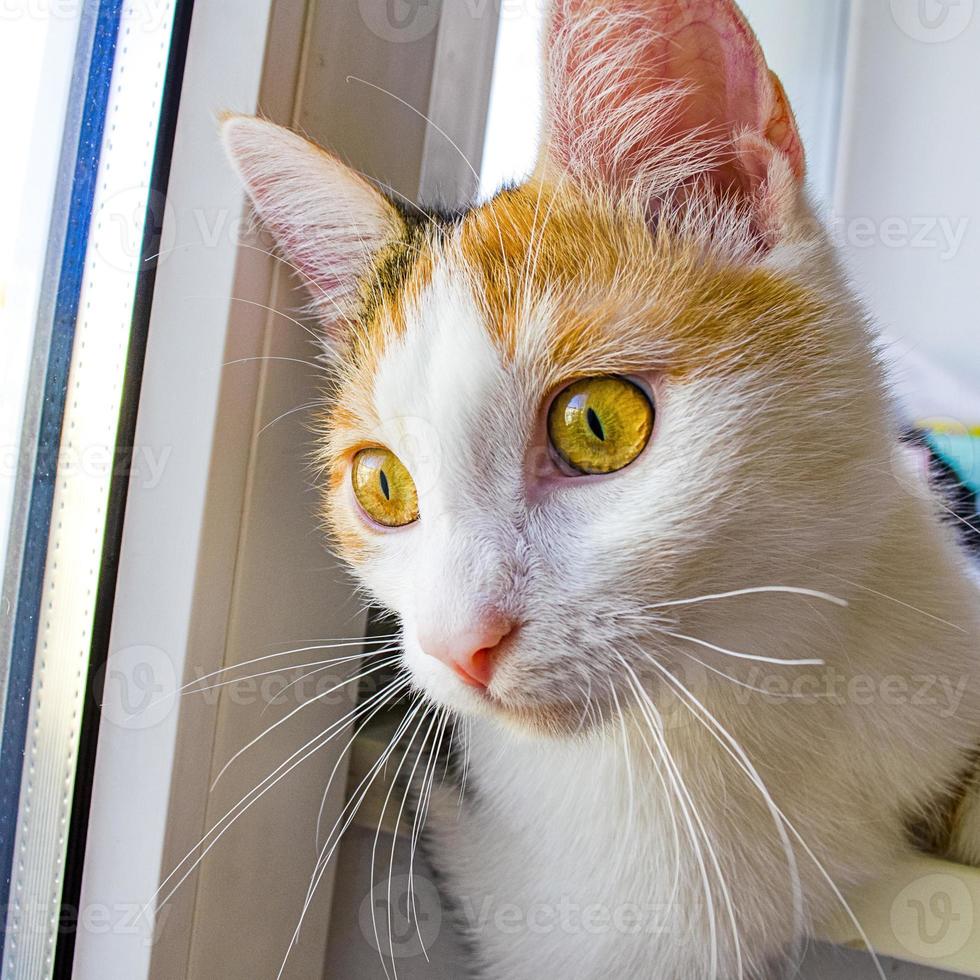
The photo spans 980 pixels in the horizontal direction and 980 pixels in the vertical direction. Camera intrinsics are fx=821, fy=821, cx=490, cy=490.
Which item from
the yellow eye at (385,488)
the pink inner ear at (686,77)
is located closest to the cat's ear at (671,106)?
the pink inner ear at (686,77)

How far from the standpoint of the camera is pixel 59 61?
0.66 m

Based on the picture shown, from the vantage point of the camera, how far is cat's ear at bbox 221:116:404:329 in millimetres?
658

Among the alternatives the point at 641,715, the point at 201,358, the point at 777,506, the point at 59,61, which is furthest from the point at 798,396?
the point at 59,61

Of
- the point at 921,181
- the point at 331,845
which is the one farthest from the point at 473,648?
the point at 921,181

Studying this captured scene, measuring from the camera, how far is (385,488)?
0.70 meters

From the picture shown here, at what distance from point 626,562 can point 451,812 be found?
39cm

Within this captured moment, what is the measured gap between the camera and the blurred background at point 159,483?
65 centimetres

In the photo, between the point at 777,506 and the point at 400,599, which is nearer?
the point at 777,506

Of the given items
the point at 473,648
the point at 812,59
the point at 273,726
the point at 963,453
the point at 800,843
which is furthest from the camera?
the point at 812,59

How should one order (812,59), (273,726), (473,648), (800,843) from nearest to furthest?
(473,648), (800,843), (273,726), (812,59)

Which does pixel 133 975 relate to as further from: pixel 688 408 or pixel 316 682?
pixel 688 408

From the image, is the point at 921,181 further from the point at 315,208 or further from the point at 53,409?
the point at 53,409

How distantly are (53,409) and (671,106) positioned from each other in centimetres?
55

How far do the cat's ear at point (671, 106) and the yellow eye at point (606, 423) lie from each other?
0.18 metres
